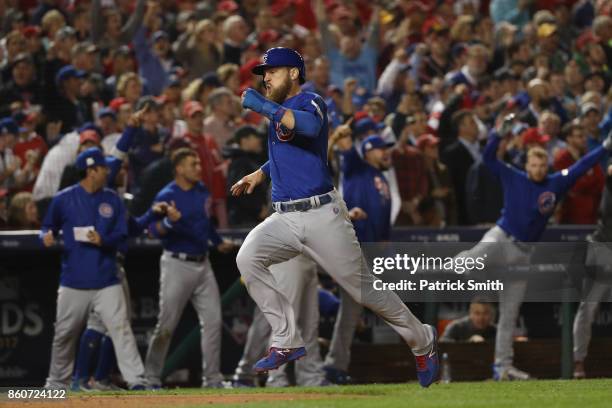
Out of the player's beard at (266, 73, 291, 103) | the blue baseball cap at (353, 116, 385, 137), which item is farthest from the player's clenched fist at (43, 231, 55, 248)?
the player's beard at (266, 73, 291, 103)

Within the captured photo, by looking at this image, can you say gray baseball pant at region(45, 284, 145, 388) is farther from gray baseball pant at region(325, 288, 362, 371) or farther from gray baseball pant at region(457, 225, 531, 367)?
gray baseball pant at region(457, 225, 531, 367)

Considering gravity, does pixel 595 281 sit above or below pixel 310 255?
below

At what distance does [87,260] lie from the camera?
11.4m

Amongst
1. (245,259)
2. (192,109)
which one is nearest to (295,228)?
(245,259)

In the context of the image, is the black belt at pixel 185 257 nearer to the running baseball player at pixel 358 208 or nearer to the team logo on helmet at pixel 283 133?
the running baseball player at pixel 358 208

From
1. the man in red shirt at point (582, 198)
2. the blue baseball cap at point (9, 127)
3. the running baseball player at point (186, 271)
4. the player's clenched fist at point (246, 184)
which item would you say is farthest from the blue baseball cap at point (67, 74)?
the player's clenched fist at point (246, 184)

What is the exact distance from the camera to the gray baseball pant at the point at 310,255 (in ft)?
28.4

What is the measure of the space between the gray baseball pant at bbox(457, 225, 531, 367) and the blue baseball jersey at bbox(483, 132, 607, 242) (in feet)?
0.34

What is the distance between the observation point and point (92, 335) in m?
11.6

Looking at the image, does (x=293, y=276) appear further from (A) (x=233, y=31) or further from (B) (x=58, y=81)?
(A) (x=233, y=31)

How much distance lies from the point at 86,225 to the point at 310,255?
3.21 m

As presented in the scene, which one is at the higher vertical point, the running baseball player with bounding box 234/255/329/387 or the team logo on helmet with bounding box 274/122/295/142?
the team logo on helmet with bounding box 274/122/295/142

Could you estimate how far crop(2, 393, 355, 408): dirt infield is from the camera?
8883 mm

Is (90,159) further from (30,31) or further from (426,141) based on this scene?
(30,31)
